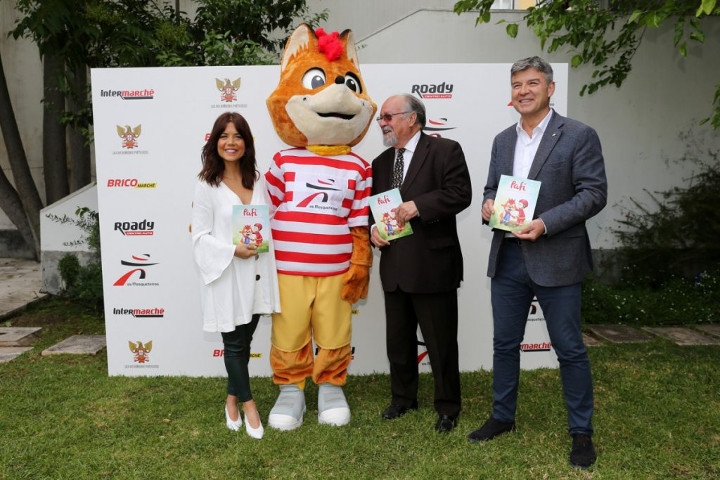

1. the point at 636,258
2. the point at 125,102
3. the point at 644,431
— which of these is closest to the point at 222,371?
the point at 125,102

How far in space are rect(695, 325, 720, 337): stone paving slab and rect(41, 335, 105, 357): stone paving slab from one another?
19.6 feet

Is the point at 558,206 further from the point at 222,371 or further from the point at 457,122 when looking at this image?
the point at 222,371

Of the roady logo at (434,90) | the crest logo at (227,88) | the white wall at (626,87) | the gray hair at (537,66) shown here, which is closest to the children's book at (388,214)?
the gray hair at (537,66)

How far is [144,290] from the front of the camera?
4.72 m

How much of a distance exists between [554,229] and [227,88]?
2.75 meters

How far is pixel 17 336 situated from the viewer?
5.78 meters

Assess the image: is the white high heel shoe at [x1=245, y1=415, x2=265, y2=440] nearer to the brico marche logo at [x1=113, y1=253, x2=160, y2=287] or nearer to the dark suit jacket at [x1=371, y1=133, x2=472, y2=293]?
the dark suit jacket at [x1=371, y1=133, x2=472, y2=293]

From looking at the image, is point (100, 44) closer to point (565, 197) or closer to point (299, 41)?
point (299, 41)

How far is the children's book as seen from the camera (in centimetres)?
353

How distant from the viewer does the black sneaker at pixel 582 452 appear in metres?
3.23

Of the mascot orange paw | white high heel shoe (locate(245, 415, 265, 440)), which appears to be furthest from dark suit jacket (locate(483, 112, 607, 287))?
white high heel shoe (locate(245, 415, 265, 440))

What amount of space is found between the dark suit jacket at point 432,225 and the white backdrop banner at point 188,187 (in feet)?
3.74

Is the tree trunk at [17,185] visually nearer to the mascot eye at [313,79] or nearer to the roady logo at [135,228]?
the roady logo at [135,228]

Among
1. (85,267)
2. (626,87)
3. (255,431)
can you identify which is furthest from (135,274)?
(626,87)
